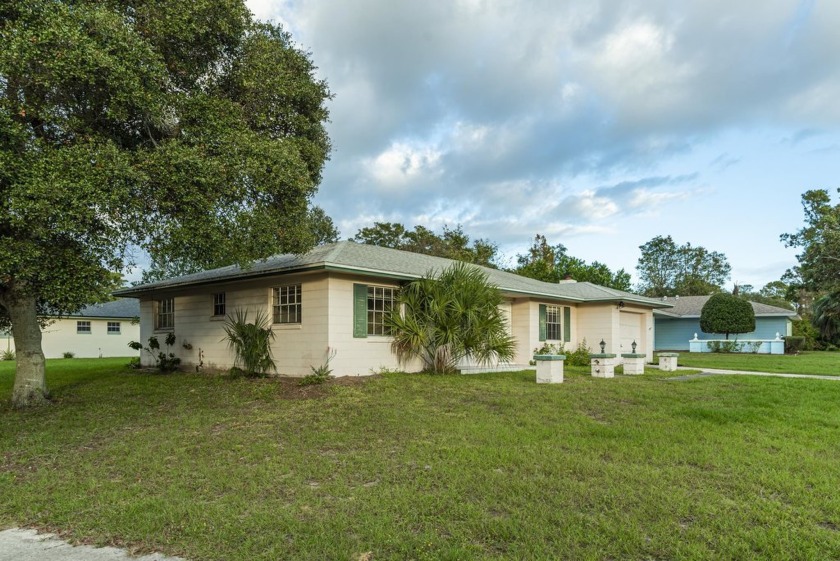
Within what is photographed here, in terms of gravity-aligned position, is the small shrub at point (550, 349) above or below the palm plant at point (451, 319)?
below

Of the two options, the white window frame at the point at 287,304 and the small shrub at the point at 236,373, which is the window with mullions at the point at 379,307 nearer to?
the white window frame at the point at 287,304

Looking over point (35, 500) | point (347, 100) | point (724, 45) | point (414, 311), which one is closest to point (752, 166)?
point (724, 45)

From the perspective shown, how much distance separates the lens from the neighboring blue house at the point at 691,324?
29.9 m

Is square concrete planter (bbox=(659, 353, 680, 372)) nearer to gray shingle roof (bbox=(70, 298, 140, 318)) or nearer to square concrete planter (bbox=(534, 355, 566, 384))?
square concrete planter (bbox=(534, 355, 566, 384))

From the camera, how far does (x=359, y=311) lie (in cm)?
1206

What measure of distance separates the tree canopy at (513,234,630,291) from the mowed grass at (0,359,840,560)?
22.1 m

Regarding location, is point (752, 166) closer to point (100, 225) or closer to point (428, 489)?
point (428, 489)

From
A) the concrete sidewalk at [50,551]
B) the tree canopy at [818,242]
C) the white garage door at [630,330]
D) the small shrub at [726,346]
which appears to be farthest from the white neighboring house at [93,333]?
the tree canopy at [818,242]

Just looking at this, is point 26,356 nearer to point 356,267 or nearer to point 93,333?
point 356,267

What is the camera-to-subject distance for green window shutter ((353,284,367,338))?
1196cm

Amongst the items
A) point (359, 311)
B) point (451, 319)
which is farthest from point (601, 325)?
point (359, 311)

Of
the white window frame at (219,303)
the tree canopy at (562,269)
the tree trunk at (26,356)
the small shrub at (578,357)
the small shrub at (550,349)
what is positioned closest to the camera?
the tree trunk at (26,356)

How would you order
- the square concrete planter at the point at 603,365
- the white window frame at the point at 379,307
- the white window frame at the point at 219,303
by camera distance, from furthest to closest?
the white window frame at the point at 219,303 → the square concrete planter at the point at 603,365 → the white window frame at the point at 379,307

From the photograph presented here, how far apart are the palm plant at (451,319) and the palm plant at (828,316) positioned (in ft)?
89.1
